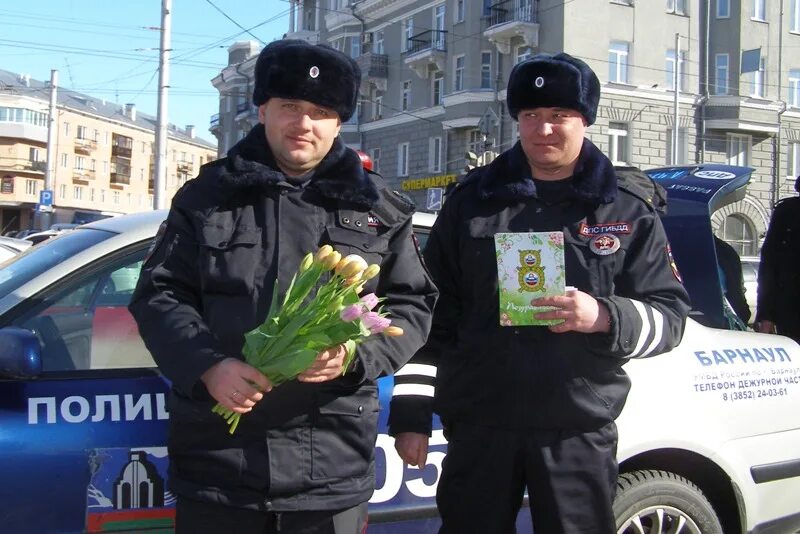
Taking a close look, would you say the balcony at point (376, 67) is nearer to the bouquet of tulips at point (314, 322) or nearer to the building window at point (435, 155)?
the building window at point (435, 155)

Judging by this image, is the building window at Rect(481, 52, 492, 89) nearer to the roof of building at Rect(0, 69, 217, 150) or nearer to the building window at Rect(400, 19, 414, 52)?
the building window at Rect(400, 19, 414, 52)

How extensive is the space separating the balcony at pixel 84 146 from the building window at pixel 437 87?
45.3 meters

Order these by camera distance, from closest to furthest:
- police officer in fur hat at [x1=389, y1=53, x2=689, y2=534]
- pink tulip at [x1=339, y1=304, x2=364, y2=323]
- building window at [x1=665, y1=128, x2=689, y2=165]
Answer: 1. pink tulip at [x1=339, y1=304, x2=364, y2=323]
2. police officer in fur hat at [x1=389, y1=53, x2=689, y2=534]
3. building window at [x1=665, y1=128, x2=689, y2=165]

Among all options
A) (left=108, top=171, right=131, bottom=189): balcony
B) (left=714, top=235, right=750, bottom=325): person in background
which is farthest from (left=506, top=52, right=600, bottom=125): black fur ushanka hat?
(left=108, top=171, right=131, bottom=189): balcony

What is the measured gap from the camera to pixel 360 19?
40750 millimetres

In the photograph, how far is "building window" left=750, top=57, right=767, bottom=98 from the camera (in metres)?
32.6

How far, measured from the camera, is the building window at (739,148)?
32938mm

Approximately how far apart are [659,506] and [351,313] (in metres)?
1.98

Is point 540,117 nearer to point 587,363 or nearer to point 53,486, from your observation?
point 587,363

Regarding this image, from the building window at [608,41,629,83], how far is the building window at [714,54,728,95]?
401cm

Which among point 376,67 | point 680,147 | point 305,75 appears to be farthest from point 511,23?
point 305,75

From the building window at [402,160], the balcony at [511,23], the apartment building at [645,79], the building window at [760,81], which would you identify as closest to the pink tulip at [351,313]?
the apartment building at [645,79]

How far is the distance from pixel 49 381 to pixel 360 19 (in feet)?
131

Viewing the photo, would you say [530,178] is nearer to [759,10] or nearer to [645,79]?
[645,79]
